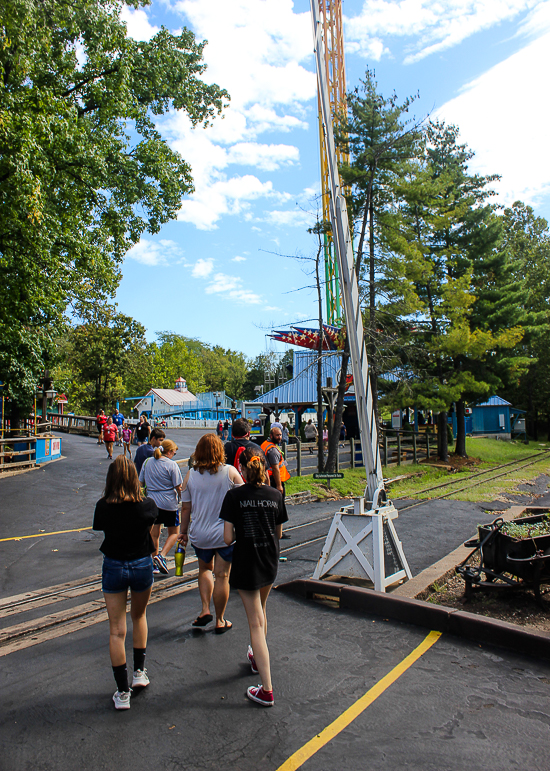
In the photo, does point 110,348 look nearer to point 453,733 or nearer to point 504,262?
point 504,262

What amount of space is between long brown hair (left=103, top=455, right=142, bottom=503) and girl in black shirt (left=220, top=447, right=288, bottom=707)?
0.64 metres

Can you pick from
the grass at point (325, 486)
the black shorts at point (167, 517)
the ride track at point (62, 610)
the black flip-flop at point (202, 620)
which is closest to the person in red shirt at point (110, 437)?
the grass at point (325, 486)

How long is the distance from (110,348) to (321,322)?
30258mm

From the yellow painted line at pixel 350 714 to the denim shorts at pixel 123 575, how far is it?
1466mm

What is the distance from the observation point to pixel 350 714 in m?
3.57

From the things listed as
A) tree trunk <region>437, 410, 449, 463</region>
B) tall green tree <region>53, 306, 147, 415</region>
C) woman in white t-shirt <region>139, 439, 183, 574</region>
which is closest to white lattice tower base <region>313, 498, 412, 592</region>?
woman in white t-shirt <region>139, 439, 183, 574</region>

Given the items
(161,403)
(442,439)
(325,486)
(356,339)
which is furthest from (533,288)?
(161,403)

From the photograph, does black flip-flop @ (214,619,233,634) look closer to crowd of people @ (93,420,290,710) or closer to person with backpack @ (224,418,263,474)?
crowd of people @ (93,420,290,710)

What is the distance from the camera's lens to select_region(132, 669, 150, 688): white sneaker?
12.8 feet

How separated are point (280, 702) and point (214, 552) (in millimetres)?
1416

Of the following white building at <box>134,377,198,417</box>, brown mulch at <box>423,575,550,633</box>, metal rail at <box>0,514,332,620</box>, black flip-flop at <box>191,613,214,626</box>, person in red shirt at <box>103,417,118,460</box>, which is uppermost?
white building at <box>134,377,198,417</box>

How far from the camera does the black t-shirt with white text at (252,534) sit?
379cm

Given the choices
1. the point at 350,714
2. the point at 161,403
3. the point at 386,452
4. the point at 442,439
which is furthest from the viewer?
the point at 161,403

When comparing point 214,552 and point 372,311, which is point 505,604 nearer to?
point 214,552
